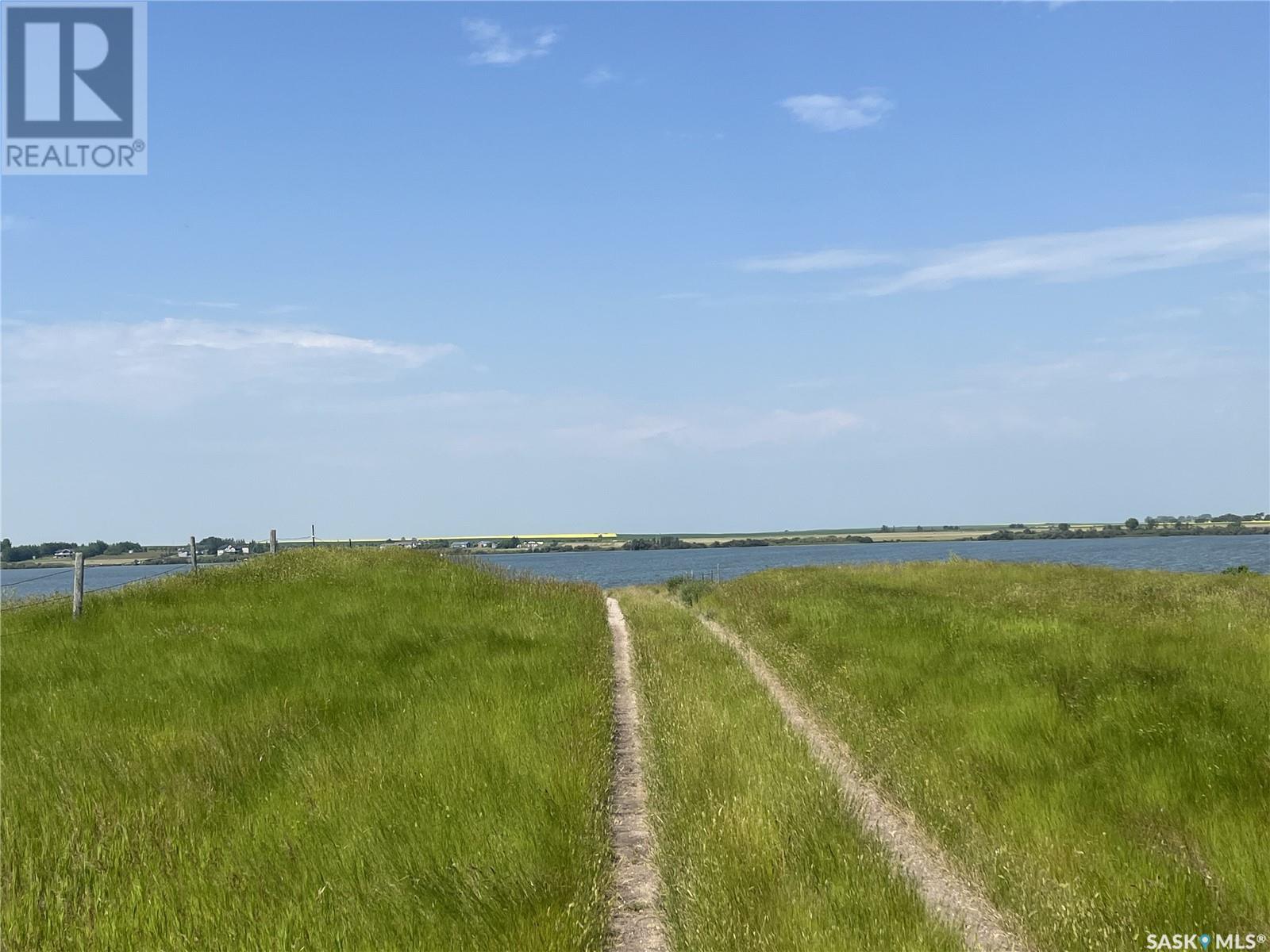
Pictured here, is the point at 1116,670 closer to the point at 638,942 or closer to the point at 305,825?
the point at 638,942

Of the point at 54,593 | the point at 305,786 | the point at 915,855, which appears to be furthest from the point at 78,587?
the point at 915,855

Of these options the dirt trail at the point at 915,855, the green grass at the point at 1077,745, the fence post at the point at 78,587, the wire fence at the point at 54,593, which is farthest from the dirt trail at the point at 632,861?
the wire fence at the point at 54,593


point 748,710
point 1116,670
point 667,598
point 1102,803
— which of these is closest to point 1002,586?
point 667,598

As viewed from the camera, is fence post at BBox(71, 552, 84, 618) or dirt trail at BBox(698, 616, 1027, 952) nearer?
dirt trail at BBox(698, 616, 1027, 952)

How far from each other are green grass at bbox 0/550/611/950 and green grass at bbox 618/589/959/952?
2.35ft

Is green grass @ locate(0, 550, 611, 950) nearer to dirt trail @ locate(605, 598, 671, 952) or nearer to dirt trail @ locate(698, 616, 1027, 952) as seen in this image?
dirt trail @ locate(605, 598, 671, 952)

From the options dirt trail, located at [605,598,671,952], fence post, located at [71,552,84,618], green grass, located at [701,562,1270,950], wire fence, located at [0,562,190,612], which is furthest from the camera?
wire fence, located at [0,562,190,612]

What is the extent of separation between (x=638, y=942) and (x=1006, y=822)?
397 centimetres

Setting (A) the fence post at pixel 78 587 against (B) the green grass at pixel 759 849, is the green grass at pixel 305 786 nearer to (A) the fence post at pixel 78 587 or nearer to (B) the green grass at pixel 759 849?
(B) the green grass at pixel 759 849

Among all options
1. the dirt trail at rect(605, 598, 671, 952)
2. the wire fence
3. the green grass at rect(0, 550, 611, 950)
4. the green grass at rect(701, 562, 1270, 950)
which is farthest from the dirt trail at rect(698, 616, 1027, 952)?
the wire fence

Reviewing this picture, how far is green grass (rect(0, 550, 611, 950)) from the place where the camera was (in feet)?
19.8

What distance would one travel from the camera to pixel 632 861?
733 cm

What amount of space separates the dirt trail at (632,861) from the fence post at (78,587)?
45.6ft

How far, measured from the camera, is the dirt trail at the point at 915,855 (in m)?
6.02
